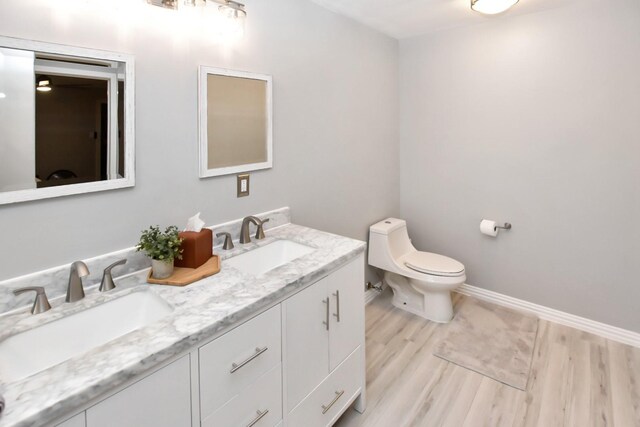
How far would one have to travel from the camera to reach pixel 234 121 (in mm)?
1774

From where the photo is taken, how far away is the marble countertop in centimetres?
76

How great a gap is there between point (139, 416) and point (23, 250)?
70 cm

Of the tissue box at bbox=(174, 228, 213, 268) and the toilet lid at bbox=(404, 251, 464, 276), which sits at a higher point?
the tissue box at bbox=(174, 228, 213, 268)

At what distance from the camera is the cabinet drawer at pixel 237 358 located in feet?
3.46

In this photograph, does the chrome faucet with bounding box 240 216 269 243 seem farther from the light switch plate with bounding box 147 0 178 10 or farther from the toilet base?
the toilet base

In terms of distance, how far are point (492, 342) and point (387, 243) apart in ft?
3.17

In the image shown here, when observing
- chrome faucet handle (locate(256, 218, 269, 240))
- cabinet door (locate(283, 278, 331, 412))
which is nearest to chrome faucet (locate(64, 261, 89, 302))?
cabinet door (locate(283, 278, 331, 412))

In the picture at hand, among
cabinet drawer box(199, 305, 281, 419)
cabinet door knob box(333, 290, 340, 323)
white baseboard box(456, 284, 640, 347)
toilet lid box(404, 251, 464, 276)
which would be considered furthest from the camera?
toilet lid box(404, 251, 464, 276)

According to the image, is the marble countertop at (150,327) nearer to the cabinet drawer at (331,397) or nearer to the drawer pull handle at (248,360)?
the drawer pull handle at (248,360)

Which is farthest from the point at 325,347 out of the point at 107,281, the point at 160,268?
the point at 107,281

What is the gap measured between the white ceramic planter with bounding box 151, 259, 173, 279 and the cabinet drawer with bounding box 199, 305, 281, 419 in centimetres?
40

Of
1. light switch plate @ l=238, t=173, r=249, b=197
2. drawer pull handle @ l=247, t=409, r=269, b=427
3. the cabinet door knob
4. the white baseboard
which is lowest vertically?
the white baseboard

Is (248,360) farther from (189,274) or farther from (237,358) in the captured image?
(189,274)

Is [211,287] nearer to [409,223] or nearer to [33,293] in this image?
[33,293]
